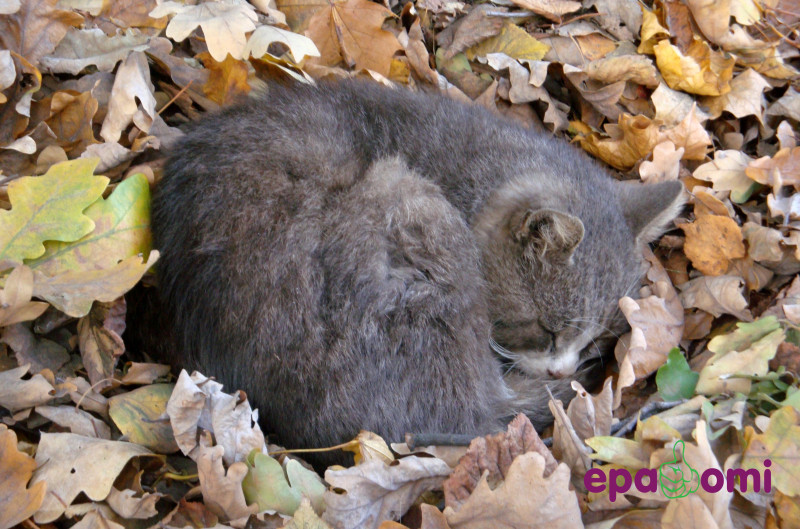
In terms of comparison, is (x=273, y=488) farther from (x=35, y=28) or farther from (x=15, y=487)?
(x=35, y=28)

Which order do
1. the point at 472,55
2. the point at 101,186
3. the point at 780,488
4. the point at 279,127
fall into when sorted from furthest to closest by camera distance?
the point at 472,55
the point at 279,127
the point at 101,186
the point at 780,488

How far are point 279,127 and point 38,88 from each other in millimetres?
1033

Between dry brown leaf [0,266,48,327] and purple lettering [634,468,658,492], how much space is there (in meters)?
2.11

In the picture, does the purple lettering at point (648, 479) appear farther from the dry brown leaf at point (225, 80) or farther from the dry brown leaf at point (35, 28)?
the dry brown leaf at point (35, 28)

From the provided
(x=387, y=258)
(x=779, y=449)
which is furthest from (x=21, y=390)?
(x=779, y=449)

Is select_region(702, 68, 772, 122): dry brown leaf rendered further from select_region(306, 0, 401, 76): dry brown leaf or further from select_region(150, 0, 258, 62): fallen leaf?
select_region(150, 0, 258, 62): fallen leaf

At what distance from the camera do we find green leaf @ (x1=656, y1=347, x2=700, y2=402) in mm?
2812

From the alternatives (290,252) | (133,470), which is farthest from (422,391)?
(133,470)

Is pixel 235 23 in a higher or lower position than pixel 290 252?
higher

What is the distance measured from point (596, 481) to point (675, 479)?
25 cm

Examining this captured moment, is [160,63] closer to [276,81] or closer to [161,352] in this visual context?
[276,81]

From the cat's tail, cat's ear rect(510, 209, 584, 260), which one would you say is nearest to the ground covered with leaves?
the cat's tail

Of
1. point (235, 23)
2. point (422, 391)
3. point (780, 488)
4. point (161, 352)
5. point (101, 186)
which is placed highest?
point (235, 23)

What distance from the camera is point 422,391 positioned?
8.61 ft
